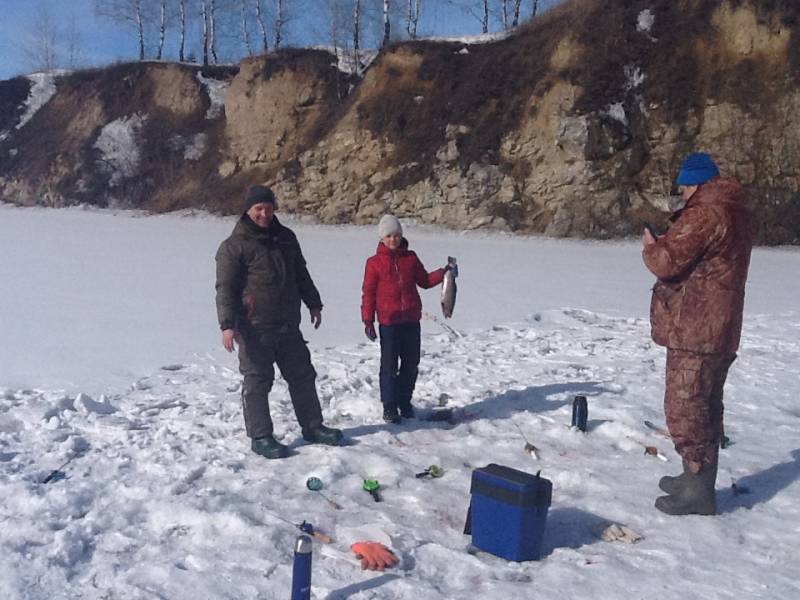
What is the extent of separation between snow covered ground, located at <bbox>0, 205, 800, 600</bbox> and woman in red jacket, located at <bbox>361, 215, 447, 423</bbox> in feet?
1.10

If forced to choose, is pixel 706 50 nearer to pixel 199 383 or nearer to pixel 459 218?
pixel 459 218

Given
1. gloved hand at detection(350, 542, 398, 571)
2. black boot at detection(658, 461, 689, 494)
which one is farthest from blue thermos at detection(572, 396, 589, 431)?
gloved hand at detection(350, 542, 398, 571)

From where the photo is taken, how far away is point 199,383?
22.4 feet

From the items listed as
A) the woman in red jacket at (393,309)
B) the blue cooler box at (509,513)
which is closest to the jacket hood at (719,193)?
the blue cooler box at (509,513)

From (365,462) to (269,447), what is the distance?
63 cm

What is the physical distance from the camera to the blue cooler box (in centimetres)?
366

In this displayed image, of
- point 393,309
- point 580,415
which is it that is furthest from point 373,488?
point 580,415

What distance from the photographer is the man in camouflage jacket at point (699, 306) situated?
3.95 metres

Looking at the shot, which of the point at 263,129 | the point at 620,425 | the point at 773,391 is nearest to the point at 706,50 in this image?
the point at 263,129

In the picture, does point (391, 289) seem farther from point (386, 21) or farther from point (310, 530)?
point (386, 21)

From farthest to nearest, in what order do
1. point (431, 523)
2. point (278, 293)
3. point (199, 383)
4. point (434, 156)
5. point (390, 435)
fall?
point (434, 156) < point (199, 383) < point (390, 435) < point (278, 293) < point (431, 523)

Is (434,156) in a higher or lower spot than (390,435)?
higher

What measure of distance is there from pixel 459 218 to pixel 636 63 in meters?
8.01

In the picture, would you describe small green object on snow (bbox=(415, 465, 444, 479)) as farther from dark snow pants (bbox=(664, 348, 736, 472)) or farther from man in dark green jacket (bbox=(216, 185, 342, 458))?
dark snow pants (bbox=(664, 348, 736, 472))
